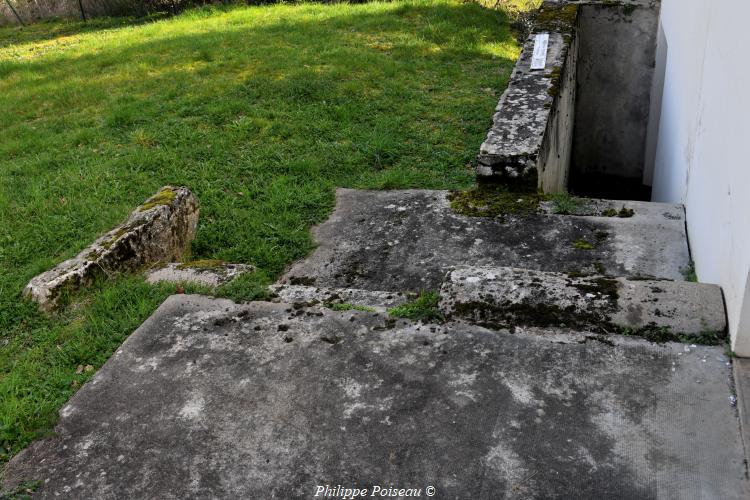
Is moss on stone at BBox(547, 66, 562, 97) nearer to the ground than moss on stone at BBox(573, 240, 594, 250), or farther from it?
farther from it

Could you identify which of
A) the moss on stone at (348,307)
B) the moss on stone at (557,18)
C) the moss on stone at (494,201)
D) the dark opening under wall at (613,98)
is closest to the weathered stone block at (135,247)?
the moss on stone at (348,307)

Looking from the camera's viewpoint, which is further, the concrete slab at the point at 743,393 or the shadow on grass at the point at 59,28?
the shadow on grass at the point at 59,28

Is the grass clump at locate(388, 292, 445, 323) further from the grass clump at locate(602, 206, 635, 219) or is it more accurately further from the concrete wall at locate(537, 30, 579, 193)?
the concrete wall at locate(537, 30, 579, 193)

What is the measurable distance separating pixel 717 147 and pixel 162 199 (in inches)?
144

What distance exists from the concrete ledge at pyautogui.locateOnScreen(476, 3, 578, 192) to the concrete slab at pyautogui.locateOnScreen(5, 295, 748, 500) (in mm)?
2523

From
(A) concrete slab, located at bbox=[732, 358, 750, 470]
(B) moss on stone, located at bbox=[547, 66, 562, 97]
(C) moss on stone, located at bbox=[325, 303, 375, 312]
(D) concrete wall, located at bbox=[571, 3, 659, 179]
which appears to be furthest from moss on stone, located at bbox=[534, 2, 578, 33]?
(A) concrete slab, located at bbox=[732, 358, 750, 470]

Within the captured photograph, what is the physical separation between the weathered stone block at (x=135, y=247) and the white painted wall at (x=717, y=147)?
3460 millimetres

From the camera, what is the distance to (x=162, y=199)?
16.2ft

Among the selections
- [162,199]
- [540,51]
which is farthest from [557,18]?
[162,199]

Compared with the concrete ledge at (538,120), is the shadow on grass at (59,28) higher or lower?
higher

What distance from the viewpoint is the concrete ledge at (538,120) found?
5.45 m

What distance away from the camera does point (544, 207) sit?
5.19 metres

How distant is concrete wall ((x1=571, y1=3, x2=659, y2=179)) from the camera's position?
9117 millimetres

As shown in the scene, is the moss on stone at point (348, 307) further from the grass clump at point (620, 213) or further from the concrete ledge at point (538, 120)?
the grass clump at point (620, 213)
